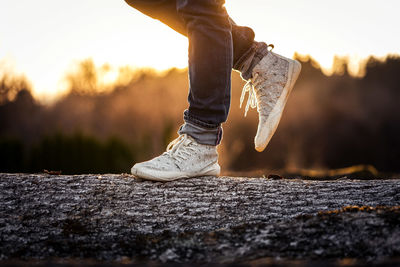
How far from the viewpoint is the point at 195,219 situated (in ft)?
5.20

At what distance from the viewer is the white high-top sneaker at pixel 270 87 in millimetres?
2066

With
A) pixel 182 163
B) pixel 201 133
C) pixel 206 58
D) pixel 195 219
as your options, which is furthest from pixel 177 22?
pixel 195 219

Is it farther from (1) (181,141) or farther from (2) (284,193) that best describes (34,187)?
(2) (284,193)

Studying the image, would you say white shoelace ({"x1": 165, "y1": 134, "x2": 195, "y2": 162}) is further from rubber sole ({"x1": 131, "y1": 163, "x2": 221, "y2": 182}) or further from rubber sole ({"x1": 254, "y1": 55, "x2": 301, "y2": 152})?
rubber sole ({"x1": 254, "y1": 55, "x2": 301, "y2": 152})

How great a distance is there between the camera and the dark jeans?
1781 mm

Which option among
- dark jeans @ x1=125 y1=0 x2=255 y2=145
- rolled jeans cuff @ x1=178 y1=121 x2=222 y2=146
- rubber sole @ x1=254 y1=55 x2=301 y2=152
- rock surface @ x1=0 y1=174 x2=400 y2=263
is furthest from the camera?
rubber sole @ x1=254 y1=55 x2=301 y2=152

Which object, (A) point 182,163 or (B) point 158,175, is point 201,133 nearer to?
(A) point 182,163

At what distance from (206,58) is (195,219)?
2.39 ft

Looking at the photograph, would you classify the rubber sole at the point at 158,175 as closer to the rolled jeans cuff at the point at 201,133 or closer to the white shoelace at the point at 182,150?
the white shoelace at the point at 182,150

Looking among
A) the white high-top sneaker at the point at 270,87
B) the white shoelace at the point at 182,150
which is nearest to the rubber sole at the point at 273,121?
the white high-top sneaker at the point at 270,87

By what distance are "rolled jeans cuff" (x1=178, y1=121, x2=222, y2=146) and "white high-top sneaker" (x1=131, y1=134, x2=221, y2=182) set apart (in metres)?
0.02

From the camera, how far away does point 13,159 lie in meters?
13.4

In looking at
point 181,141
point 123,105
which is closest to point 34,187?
point 181,141

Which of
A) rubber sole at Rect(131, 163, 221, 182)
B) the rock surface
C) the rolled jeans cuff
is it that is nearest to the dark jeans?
the rolled jeans cuff
